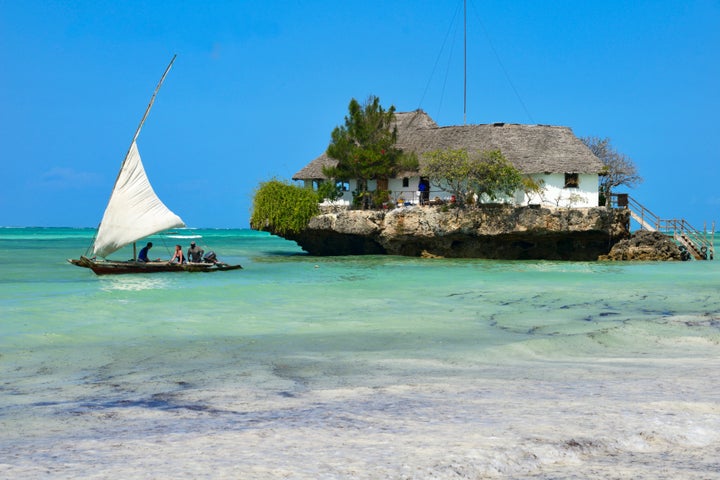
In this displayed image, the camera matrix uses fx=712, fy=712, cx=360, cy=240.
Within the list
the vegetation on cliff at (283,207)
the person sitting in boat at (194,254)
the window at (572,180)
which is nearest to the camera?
the person sitting in boat at (194,254)

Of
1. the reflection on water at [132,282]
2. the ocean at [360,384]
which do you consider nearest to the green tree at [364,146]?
the reflection on water at [132,282]

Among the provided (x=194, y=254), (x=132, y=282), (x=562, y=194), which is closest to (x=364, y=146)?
(x=562, y=194)

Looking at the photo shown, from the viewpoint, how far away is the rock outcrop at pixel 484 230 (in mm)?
40250

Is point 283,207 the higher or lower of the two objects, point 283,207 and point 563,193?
the lower

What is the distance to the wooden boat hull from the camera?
30125 millimetres

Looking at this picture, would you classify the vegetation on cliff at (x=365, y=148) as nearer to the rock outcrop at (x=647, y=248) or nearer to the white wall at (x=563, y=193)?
the white wall at (x=563, y=193)

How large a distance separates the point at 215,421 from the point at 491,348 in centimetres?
738

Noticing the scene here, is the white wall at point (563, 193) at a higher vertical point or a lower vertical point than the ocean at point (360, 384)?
higher

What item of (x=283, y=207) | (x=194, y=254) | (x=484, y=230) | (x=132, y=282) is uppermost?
(x=283, y=207)

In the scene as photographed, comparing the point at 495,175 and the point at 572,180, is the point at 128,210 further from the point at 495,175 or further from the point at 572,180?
the point at 572,180

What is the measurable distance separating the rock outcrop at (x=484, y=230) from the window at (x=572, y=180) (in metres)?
2.60

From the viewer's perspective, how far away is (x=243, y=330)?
15164mm

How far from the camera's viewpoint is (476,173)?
41.2 m

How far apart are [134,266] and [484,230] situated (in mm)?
20057
